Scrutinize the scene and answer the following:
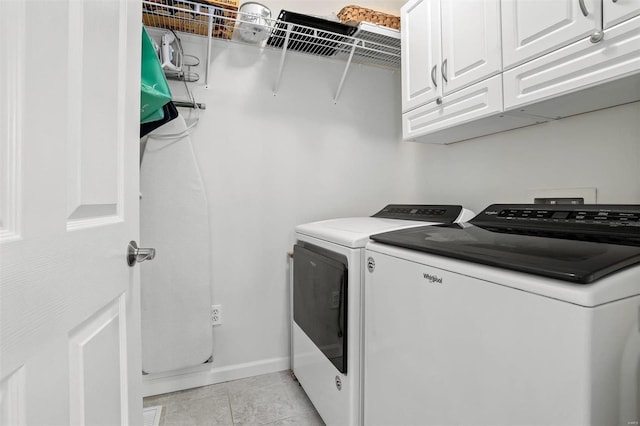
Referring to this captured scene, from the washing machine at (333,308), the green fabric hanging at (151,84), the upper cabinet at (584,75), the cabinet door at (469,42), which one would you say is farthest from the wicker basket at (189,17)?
the upper cabinet at (584,75)

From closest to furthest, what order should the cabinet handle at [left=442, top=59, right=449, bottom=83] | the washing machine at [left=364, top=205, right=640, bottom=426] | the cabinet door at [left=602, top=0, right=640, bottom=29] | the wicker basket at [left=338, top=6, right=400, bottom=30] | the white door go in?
the white door, the washing machine at [left=364, top=205, right=640, bottom=426], the cabinet door at [left=602, top=0, right=640, bottom=29], the cabinet handle at [left=442, top=59, right=449, bottom=83], the wicker basket at [left=338, top=6, right=400, bottom=30]

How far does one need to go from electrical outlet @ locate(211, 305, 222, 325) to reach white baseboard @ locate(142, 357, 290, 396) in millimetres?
256

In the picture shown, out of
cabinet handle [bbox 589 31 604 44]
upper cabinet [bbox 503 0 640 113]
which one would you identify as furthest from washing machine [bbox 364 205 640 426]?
cabinet handle [bbox 589 31 604 44]

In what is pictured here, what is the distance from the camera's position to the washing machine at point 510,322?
0.59m

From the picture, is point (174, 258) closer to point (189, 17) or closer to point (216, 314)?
point (216, 314)

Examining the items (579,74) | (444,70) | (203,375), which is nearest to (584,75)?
(579,74)

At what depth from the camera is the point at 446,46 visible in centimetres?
145

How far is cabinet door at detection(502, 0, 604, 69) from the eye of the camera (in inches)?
37.3

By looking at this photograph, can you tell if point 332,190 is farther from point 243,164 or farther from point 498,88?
point 498,88

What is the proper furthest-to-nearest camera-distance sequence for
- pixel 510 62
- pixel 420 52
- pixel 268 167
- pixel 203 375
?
pixel 268 167 < pixel 203 375 < pixel 420 52 < pixel 510 62

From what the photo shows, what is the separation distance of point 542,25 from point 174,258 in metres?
1.91

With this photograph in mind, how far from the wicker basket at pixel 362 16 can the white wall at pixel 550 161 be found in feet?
2.66

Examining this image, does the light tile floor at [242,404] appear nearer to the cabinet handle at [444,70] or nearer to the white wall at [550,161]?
the white wall at [550,161]

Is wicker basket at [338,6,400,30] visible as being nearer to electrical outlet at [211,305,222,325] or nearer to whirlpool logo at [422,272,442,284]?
whirlpool logo at [422,272,442,284]
